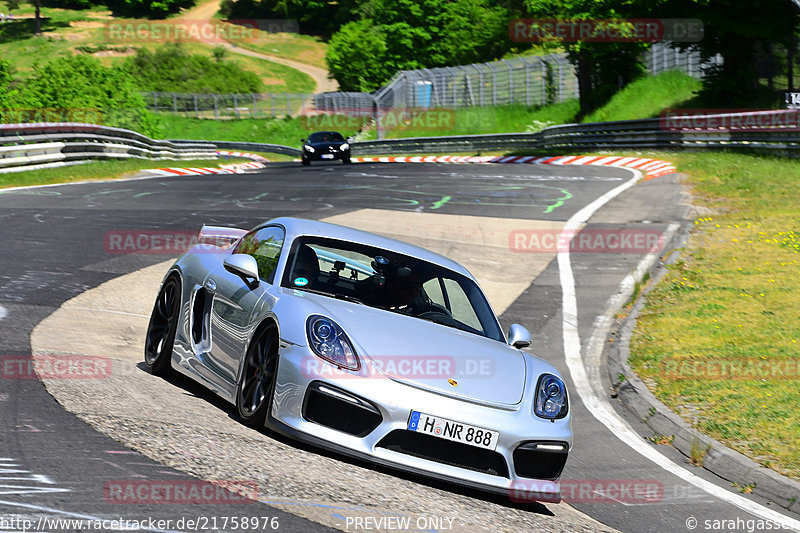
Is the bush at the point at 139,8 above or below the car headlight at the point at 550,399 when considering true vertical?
above

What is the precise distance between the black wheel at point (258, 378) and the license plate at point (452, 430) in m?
0.87

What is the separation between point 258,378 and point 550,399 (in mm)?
1801

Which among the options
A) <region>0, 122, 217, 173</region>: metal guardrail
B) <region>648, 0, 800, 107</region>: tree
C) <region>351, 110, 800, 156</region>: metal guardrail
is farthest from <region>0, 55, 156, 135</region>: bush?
<region>648, 0, 800, 107</region>: tree

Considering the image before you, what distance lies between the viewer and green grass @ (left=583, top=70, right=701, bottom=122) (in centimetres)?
4178

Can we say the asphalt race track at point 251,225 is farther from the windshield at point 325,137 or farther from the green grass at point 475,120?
the green grass at point 475,120

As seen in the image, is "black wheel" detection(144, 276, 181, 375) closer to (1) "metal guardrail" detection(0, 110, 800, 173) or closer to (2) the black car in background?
(1) "metal guardrail" detection(0, 110, 800, 173)

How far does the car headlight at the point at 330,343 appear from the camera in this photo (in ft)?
19.2

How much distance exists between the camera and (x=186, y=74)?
319 feet

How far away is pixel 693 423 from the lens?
829 centimetres

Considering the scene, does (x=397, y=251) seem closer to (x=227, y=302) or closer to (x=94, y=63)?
(x=227, y=302)

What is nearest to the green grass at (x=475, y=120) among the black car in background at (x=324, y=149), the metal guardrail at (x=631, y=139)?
the metal guardrail at (x=631, y=139)

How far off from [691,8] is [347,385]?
33.0 metres

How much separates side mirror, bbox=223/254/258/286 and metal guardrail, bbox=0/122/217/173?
Result: 1794 centimetres

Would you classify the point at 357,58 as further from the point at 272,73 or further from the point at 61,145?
the point at 61,145
